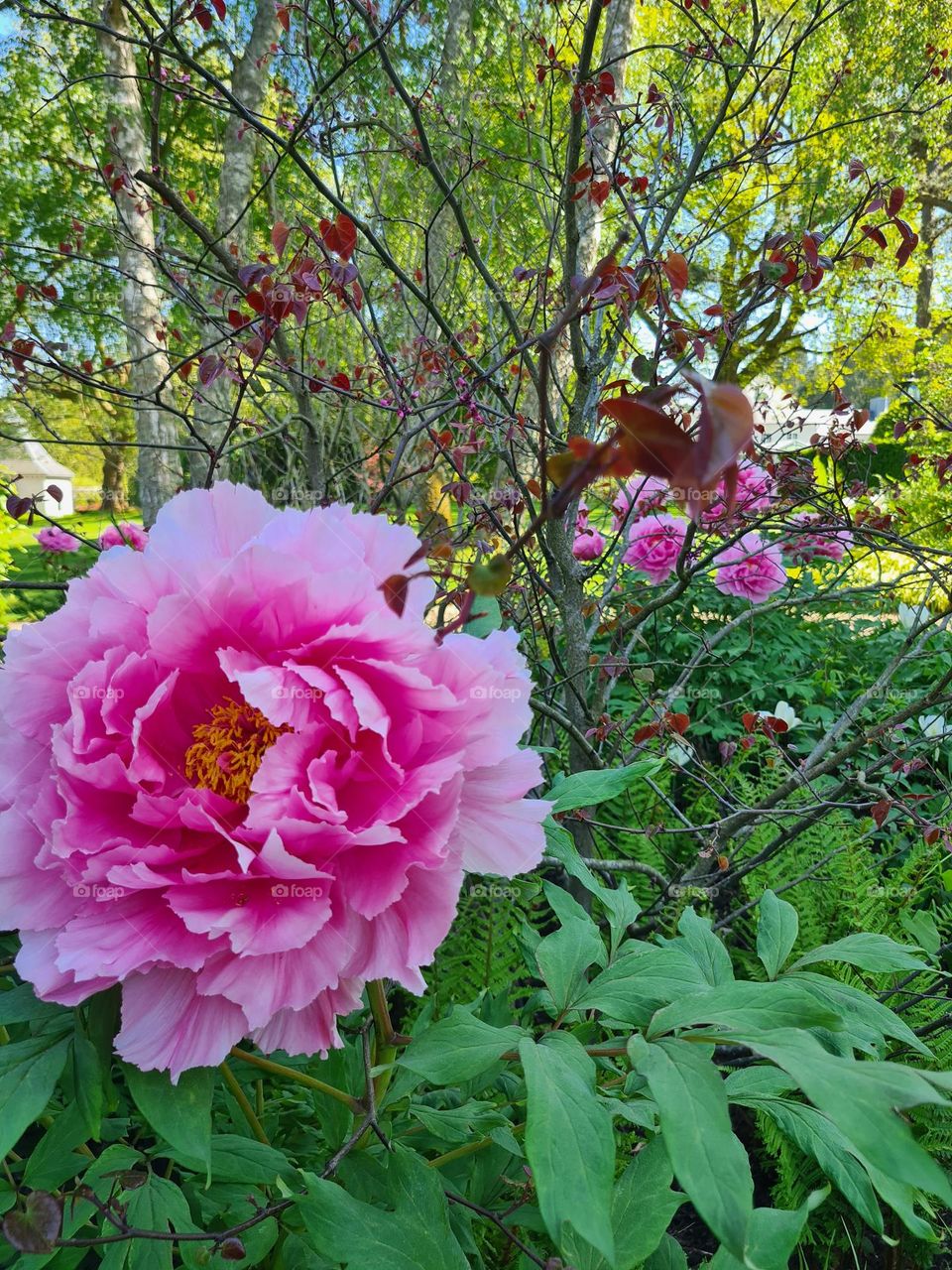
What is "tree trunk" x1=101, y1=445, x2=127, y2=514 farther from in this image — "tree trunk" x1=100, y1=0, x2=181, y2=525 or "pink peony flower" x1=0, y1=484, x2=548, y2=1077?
"pink peony flower" x1=0, y1=484, x2=548, y2=1077

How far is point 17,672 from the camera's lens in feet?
2.27

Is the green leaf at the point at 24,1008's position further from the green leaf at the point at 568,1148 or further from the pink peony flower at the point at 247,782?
the green leaf at the point at 568,1148

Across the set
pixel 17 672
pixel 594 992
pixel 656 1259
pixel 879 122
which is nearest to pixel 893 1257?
pixel 656 1259

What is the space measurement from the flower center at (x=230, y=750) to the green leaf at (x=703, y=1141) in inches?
16.4

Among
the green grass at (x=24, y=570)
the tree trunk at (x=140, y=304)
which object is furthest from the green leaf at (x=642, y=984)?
the tree trunk at (x=140, y=304)

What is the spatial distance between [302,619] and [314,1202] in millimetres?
573

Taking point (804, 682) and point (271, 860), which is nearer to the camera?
point (271, 860)

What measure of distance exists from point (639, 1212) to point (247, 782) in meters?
0.66

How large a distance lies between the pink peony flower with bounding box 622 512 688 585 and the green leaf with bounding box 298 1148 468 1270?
80.3 inches

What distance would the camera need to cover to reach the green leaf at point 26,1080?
2.06ft

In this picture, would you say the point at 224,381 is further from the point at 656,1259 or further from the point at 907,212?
the point at 907,212

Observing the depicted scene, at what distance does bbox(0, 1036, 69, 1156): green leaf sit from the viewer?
63cm

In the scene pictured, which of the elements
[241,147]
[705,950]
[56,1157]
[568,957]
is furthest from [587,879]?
[241,147]

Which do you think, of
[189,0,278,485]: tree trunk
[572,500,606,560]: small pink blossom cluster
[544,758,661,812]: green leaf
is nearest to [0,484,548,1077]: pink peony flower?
[544,758,661,812]: green leaf
